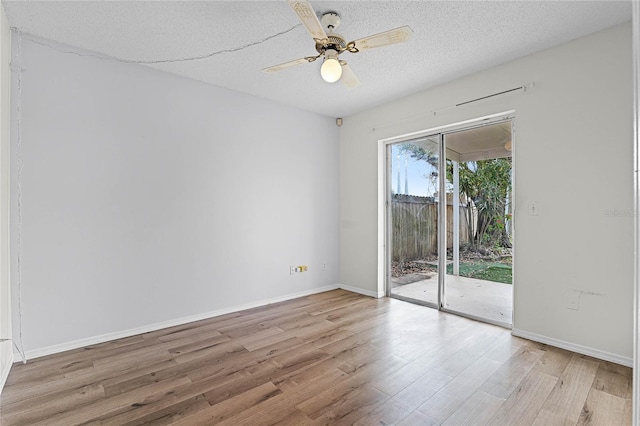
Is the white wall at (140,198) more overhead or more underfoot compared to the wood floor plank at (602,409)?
more overhead

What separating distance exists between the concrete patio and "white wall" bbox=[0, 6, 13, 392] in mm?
3990

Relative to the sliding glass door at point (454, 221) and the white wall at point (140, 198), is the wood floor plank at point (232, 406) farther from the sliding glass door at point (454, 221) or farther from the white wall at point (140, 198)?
the sliding glass door at point (454, 221)

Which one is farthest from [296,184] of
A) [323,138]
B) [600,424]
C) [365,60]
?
[600,424]

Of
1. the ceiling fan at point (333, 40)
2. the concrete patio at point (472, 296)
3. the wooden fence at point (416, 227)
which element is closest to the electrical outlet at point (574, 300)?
the concrete patio at point (472, 296)

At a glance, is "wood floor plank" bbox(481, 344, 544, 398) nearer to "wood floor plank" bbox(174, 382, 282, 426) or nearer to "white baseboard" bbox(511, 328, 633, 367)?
"white baseboard" bbox(511, 328, 633, 367)

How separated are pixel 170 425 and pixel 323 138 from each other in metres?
3.84

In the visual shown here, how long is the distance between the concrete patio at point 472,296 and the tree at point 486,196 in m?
0.51

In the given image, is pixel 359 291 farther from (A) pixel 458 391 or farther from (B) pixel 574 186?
(B) pixel 574 186

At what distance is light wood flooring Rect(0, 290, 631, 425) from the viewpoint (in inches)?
71.5

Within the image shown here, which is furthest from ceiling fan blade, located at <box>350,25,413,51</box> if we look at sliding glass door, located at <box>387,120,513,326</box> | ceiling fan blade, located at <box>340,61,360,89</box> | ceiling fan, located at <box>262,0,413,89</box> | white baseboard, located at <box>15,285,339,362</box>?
white baseboard, located at <box>15,285,339,362</box>

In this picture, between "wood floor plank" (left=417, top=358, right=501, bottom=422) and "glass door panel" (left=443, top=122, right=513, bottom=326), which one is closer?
"wood floor plank" (left=417, top=358, right=501, bottom=422)

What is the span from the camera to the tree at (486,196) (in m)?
3.25

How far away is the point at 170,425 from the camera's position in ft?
5.69

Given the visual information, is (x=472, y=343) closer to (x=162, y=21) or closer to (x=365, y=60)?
(x=365, y=60)
